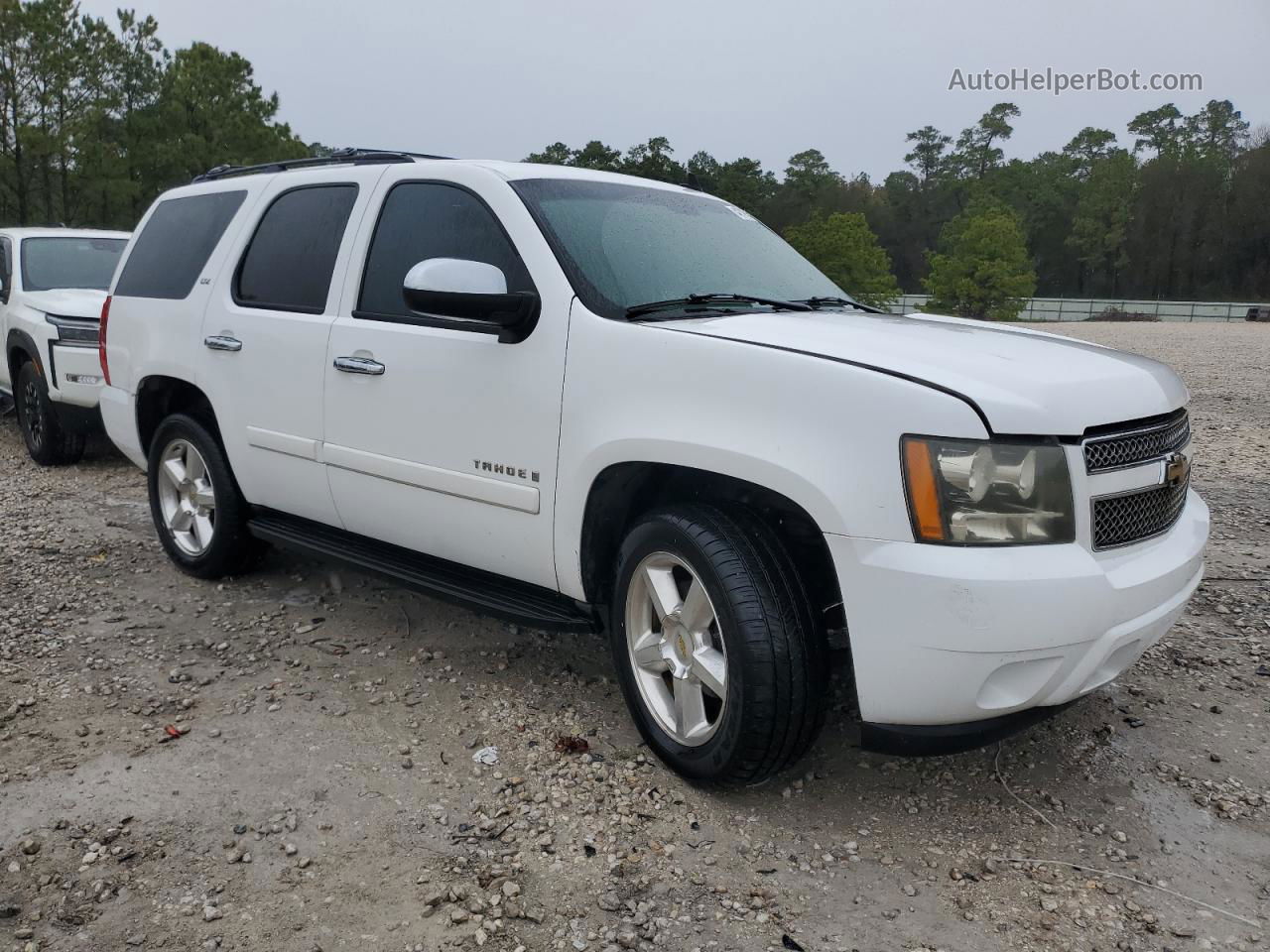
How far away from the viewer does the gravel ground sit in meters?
2.48

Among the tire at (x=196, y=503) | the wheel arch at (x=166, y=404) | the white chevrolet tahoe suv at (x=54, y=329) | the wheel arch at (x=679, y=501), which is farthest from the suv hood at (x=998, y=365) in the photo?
the white chevrolet tahoe suv at (x=54, y=329)

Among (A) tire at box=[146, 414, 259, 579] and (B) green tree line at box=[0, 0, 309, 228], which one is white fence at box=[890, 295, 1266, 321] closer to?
(B) green tree line at box=[0, 0, 309, 228]

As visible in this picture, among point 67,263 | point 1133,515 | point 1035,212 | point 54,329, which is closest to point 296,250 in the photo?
point 1133,515

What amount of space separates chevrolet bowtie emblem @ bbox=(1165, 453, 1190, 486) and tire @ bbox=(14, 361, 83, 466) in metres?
7.42

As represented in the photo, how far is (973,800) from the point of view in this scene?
3.05 m

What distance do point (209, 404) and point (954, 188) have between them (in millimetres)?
80939

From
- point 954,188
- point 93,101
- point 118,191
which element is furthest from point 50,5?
point 954,188

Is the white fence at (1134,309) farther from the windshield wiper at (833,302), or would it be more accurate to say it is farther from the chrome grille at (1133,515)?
the chrome grille at (1133,515)

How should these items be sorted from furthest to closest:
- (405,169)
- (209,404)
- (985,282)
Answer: (985,282) → (209,404) → (405,169)

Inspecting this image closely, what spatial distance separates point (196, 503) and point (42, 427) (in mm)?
3687

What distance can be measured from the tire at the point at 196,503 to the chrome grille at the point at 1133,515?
11.9 ft

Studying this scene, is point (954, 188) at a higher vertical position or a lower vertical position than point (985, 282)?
higher

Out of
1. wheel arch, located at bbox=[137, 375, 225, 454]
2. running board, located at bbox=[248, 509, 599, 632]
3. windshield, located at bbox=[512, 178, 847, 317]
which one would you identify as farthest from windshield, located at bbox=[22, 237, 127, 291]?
windshield, located at bbox=[512, 178, 847, 317]

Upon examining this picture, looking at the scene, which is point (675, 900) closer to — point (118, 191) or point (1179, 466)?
point (1179, 466)
